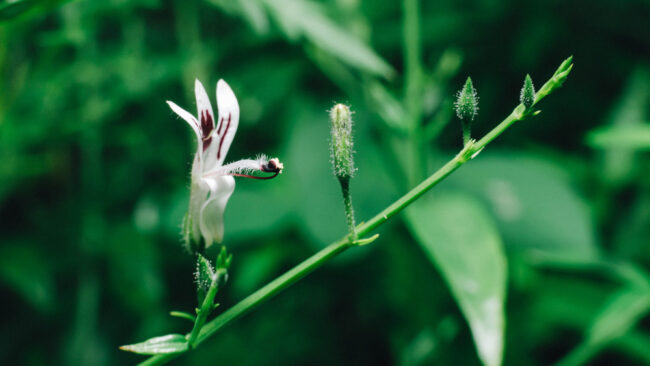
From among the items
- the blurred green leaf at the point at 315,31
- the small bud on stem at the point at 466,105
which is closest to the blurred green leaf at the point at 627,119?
the blurred green leaf at the point at 315,31

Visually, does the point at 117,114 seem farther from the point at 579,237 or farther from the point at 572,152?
the point at 572,152

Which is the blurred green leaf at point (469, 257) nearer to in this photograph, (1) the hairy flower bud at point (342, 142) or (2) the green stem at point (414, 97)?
(2) the green stem at point (414, 97)

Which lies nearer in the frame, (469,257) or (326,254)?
(326,254)

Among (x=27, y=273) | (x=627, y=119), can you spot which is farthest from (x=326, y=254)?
(x=627, y=119)

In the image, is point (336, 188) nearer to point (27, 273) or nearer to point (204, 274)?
point (27, 273)

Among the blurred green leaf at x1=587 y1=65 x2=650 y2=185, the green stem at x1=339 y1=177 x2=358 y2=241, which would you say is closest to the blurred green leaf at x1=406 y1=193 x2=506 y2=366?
the green stem at x1=339 y1=177 x2=358 y2=241

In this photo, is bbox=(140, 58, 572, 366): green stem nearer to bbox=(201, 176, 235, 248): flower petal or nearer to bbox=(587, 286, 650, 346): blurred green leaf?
bbox=(201, 176, 235, 248): flower petal
